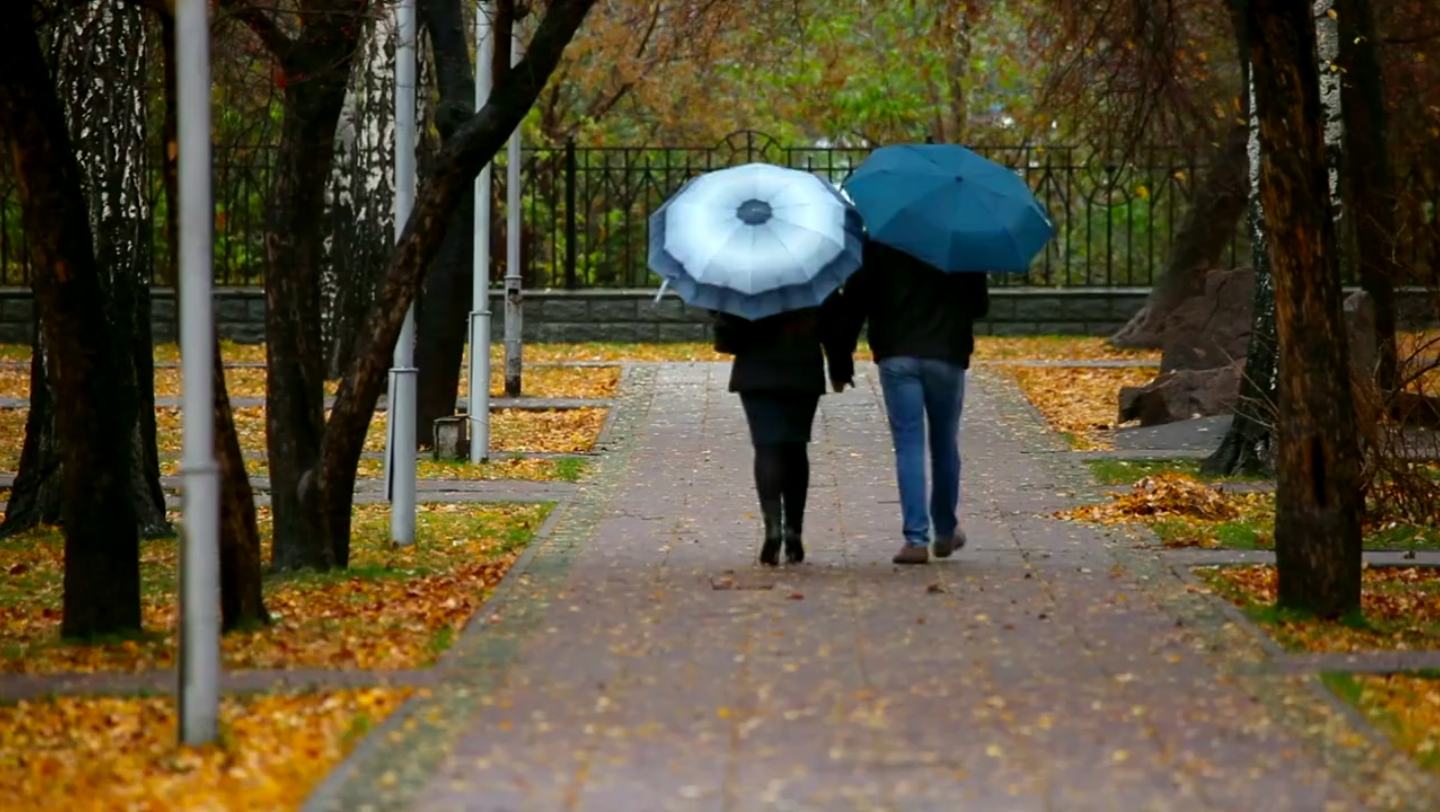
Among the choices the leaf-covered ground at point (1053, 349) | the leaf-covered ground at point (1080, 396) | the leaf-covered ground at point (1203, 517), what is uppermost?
the leaf-covered ground at point (1053, 349)

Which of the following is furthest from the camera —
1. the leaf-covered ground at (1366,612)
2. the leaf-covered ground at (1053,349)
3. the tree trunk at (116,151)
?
the leaf-covered ground at (1053,349)

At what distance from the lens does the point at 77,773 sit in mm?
6883

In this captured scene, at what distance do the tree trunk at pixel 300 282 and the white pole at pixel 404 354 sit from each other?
3.18 ft

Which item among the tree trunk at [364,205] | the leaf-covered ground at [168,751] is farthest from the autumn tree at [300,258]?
the tree trunk at [364,205]

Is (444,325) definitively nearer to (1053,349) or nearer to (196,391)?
(196,391)

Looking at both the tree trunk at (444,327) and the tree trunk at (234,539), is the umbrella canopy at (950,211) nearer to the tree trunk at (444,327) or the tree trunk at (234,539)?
the tree trunk at (234,539)

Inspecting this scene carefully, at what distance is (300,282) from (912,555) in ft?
9.73

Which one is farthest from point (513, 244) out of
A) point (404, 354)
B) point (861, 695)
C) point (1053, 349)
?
point (861, 695)

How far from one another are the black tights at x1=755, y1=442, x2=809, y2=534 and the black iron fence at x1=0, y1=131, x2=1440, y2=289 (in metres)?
15.1

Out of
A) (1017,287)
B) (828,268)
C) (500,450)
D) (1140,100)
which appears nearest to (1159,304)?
(1017,287)

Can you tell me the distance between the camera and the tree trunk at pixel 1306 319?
9234 millimetres

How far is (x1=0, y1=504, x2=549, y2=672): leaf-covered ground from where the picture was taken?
346 inches

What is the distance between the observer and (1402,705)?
25.3 feet

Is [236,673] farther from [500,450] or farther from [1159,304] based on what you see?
[1159,304]
